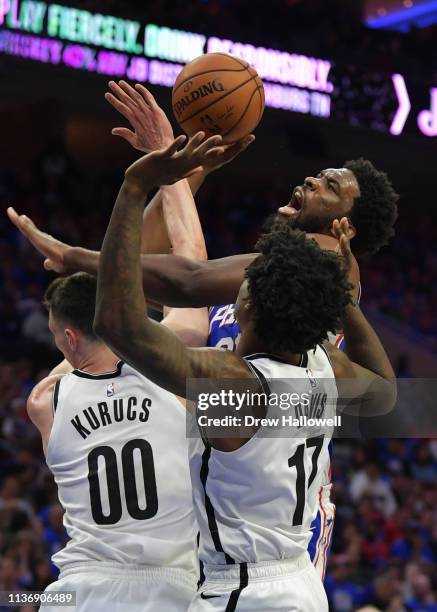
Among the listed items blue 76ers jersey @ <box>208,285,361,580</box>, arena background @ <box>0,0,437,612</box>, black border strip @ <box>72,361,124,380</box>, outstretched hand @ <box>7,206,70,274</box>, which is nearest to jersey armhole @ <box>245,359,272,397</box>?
outstretched hand @ <box>7,206,70,274</box>

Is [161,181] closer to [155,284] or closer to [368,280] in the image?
[155,284]

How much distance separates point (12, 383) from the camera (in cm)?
941

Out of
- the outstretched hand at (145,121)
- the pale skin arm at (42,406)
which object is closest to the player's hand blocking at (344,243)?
the outstretched hand at (145,121)

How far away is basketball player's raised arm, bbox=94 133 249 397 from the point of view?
2.23 metres

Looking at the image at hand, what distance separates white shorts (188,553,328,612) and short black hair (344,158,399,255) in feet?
4.48

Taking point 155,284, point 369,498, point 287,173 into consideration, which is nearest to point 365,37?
point 287,173

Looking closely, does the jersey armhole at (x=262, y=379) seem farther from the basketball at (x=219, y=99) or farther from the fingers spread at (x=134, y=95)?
the fingers spread at (x=134, y=95)

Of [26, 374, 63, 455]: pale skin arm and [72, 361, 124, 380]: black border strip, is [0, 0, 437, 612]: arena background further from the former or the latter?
[72, 361, 124, 380]: black border strip

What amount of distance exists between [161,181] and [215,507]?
2.72 feet

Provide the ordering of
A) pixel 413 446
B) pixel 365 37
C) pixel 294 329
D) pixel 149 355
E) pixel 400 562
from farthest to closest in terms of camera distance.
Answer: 1. pixel 365 37
2. pixel 413 446
3. pixel 400 562
4. pixel 294 329
5. pixel 149 355

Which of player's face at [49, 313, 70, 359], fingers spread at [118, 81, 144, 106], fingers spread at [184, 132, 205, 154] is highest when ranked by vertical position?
fingers spread at [118, 81, 144, 106]

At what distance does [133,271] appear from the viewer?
2248 millimetres

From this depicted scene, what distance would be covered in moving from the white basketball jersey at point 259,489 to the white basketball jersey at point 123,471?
61cm

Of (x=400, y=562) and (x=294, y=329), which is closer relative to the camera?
(x=294, y=329)
